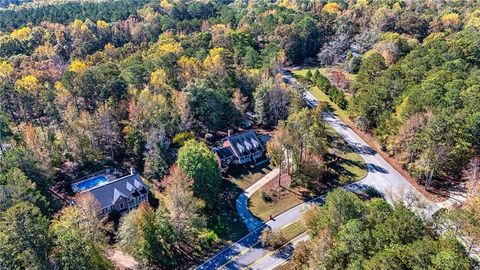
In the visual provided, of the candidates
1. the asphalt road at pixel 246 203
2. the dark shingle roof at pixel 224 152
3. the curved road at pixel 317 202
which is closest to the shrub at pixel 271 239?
the curved road at pixel 317 202

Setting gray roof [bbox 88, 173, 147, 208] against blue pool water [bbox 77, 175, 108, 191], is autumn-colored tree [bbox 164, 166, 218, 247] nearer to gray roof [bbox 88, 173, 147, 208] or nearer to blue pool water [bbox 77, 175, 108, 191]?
gray roof [bbox 88, 173, 147, 208]

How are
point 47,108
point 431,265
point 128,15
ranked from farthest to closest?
point 128,15, point 47,108, point 431,265

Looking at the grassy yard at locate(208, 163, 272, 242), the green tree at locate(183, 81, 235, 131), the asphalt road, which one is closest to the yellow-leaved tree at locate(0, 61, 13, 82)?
the green tree at locate(183, 81, 235, 131)

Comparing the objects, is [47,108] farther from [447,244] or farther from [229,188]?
[447,244]

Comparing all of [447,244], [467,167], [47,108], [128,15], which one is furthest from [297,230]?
[128,15]

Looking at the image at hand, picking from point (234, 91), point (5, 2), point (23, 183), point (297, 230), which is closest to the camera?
point (23, 183)

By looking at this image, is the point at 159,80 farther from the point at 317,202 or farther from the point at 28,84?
the point at 317,202

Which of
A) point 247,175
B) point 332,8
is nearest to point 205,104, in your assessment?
point 247,175
